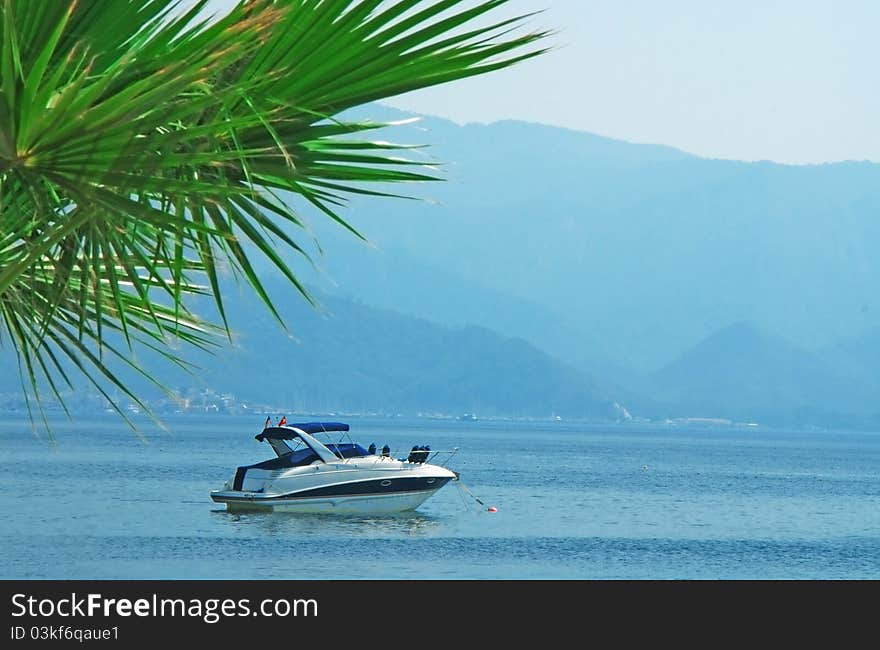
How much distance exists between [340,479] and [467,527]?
7.96m

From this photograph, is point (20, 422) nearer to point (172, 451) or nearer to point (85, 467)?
point (172, 451)

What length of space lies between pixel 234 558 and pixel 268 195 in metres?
38.5

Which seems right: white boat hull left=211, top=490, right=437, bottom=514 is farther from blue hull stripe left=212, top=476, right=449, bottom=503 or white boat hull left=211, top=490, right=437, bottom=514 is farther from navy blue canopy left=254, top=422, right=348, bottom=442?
navy blue canopy left=254, top=422, right=348, bottom=442

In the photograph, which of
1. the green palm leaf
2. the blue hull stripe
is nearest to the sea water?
the blue hull stripe

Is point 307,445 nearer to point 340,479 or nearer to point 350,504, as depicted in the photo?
point 340,479

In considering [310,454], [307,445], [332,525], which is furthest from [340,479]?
[332,525]

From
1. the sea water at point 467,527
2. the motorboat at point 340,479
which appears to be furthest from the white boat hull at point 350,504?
the sea water at point 467,527

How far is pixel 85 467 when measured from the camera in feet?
292

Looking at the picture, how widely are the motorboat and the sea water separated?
34.1 inches

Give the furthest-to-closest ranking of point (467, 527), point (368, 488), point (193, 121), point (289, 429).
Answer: point (467, 527) < point (368, 488) < point (289, 429) < point (193, 121)

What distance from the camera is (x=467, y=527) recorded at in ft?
175

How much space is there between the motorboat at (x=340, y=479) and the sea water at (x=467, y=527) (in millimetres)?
867
